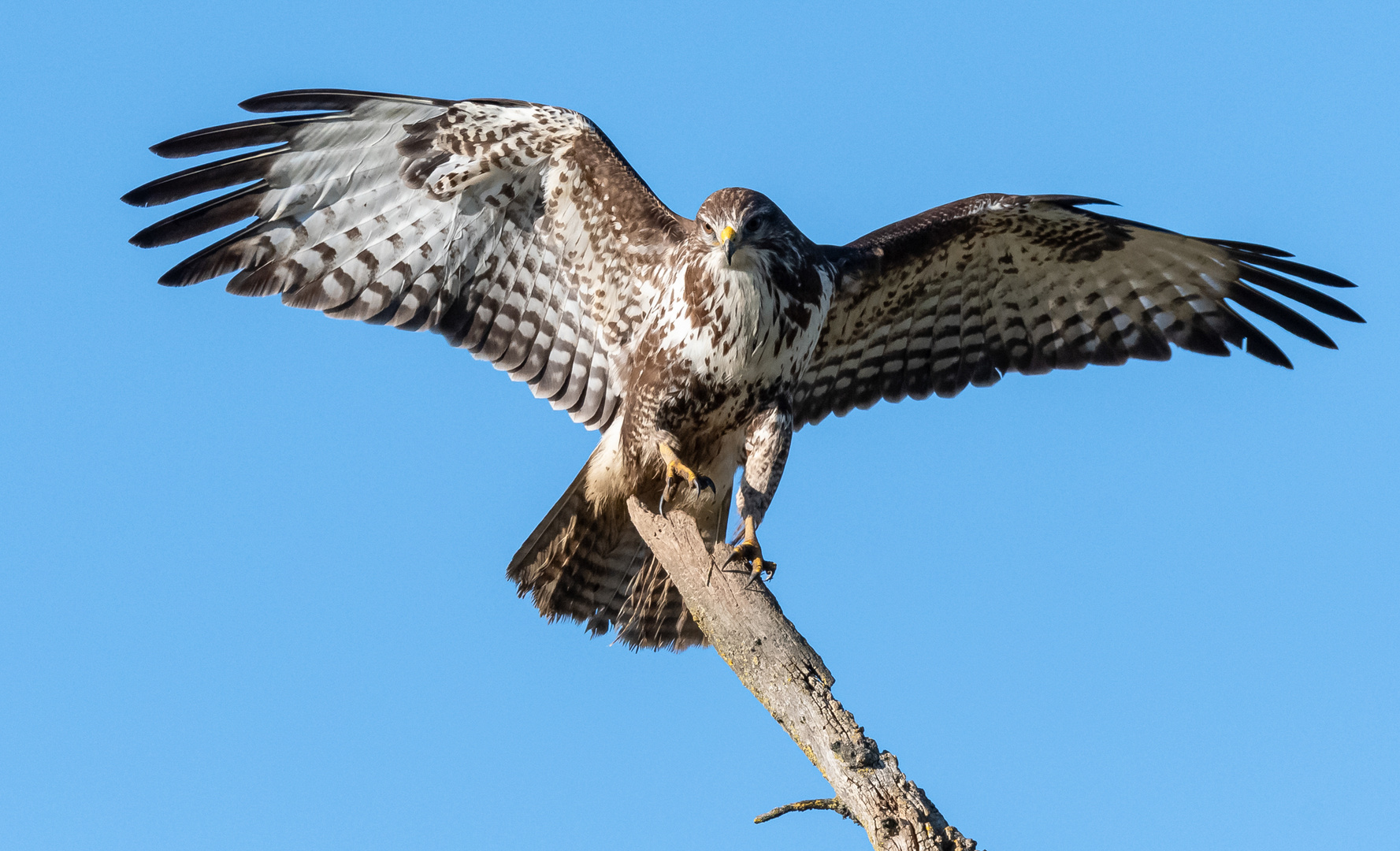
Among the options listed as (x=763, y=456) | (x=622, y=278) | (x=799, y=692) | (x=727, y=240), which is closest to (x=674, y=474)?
(x=763, y=456)

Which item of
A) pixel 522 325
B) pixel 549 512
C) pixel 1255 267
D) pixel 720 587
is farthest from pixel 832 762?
pixel 1255 267

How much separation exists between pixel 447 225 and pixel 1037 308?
3345 mm

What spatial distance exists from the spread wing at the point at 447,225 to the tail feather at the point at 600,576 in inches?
27.3

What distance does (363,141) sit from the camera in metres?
6.38

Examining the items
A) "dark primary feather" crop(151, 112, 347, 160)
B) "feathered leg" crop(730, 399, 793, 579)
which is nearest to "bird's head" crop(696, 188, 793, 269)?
"feathered leg" crop(730, 399, 793, 579)

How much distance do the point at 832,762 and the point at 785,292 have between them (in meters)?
2.50

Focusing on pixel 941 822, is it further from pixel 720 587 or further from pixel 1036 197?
pixel 1036 197

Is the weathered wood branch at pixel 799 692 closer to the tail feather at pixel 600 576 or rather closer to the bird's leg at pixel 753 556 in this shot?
the bird's leg at pixel 753 556

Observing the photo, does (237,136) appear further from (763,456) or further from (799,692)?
(799,692)

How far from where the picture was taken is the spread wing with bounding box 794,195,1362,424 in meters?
7.00

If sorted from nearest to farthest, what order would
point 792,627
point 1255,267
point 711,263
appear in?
1. point 792,627
2. point 711,263
3. point 1255,267

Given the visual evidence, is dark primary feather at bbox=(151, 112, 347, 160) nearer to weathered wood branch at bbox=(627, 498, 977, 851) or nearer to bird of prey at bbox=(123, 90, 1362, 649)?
bird of prey at bbox=(123, 90, 1362, 649)

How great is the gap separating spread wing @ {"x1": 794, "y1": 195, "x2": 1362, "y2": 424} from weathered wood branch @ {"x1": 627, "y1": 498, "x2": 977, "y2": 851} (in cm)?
238

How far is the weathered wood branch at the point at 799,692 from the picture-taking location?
408cm
